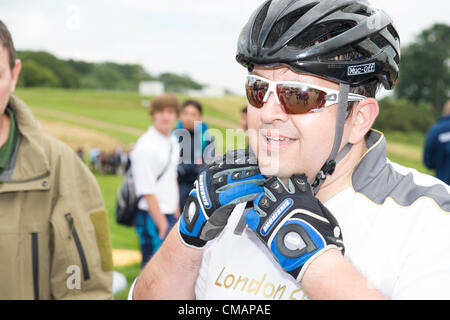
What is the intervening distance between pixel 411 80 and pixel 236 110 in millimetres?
18475

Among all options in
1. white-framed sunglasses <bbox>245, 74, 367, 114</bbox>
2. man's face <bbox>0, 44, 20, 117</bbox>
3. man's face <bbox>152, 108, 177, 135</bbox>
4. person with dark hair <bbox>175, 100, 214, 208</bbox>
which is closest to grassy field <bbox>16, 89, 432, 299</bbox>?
person with dark hair <bbox>175, 100, 214, 208</bbox>

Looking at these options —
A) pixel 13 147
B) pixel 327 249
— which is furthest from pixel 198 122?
pixel 327 249

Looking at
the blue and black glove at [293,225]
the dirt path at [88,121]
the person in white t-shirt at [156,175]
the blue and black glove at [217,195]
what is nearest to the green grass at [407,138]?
the dirt path at [88,121]

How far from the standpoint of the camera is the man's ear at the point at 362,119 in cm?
200

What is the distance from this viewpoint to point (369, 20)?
1.96m

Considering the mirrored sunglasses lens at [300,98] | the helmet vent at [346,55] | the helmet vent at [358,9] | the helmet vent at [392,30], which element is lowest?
the mirrored sunglasses lens at [300,98]

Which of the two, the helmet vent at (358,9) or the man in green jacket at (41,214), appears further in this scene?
the man in green jacket at (41,214)

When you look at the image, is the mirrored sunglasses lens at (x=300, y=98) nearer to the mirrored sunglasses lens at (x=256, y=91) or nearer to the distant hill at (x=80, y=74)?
the mirrored sunglasses lens at (x=256, y=91)

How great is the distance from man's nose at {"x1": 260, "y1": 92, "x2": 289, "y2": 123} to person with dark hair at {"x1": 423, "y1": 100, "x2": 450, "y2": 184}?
22.1ft

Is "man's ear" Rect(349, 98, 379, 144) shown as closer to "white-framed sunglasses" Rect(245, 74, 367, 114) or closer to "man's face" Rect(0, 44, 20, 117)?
"white-framed sunglasses" Rect(245, 74, 367, 114)

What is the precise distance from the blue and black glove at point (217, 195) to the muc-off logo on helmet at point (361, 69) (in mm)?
616

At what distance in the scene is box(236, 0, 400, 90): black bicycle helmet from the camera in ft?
6.06

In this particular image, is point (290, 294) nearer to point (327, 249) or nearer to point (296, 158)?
point (327, 249)

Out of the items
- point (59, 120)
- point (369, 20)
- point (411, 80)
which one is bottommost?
point (59, 120)
